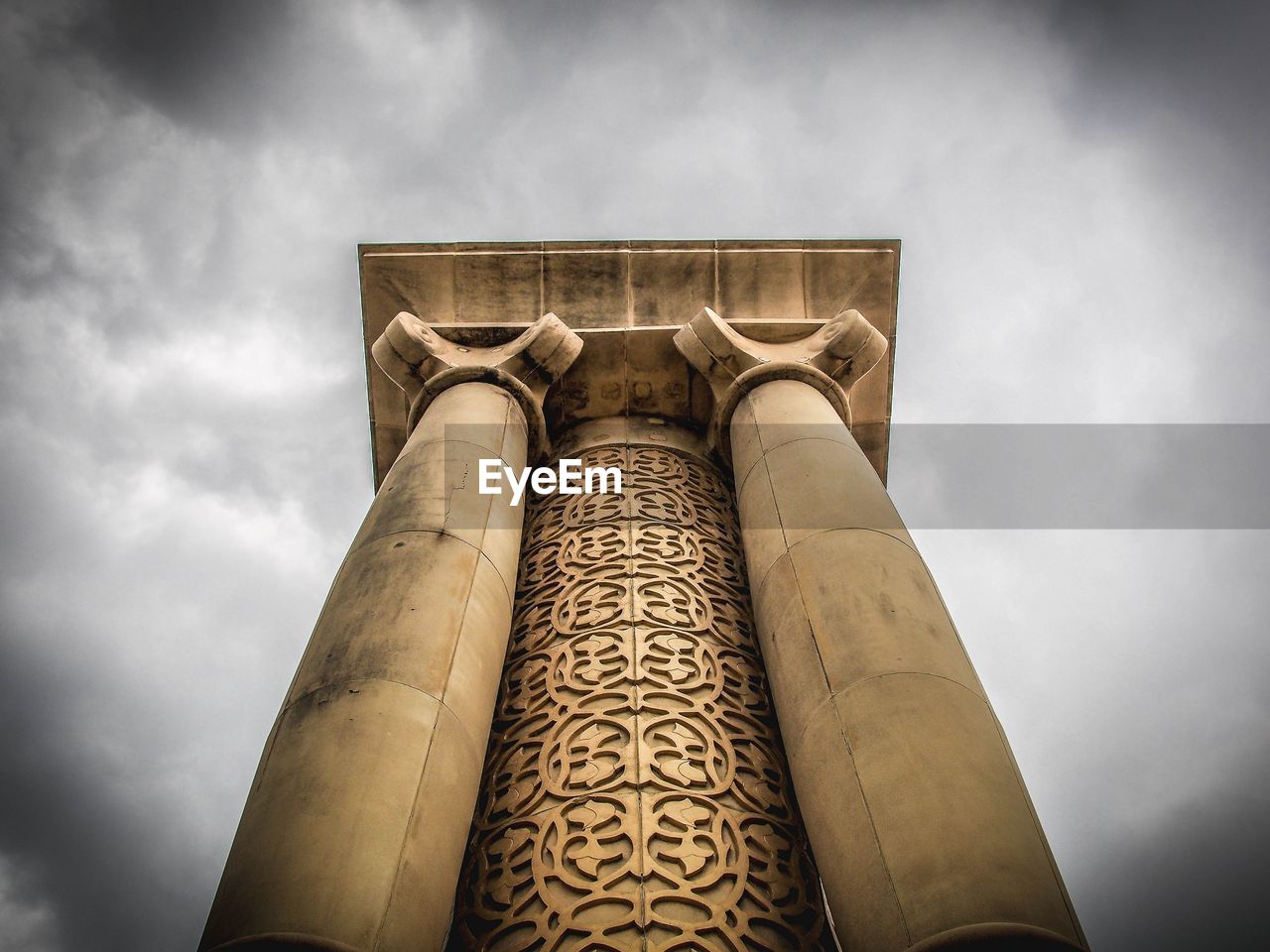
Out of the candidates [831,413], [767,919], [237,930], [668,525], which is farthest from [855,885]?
[831,413]

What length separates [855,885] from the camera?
4.57 m

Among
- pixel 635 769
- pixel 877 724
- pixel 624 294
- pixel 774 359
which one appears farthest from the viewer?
pixel 624 294

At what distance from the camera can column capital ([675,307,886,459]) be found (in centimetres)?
903

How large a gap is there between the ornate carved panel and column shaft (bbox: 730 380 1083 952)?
1.43 feet

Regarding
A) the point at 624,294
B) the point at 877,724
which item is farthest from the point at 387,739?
the point at 624,294

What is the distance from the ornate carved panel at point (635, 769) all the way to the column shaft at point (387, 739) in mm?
476

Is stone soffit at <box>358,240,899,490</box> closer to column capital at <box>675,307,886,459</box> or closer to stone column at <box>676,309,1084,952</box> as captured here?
column capital at <box>675,307,886,459</box>

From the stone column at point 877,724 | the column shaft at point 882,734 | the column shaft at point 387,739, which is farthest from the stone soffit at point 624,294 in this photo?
the column shaft at point 387,739

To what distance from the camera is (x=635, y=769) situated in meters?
5.75

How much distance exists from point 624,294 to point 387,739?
672 cm

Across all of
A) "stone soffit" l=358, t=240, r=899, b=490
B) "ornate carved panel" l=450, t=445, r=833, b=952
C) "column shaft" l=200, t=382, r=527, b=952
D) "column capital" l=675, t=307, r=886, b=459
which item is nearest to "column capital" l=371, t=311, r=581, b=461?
"stone soffit" l=358, t=240, r=899, b=490

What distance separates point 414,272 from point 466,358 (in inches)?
67.0

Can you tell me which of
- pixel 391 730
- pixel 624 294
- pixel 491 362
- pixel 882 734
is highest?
pixel 624 294

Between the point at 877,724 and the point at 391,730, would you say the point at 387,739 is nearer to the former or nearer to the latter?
the point at 391,730
